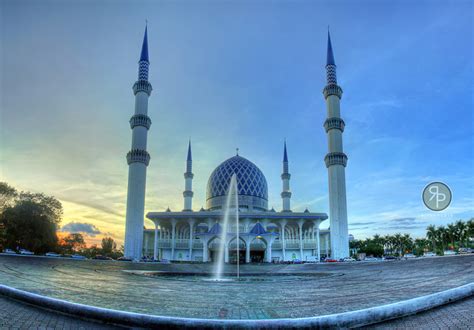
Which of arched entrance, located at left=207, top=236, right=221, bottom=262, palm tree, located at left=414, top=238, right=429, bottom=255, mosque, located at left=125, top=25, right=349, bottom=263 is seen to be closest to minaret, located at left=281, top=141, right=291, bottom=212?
mosque, located at left=125, top=25, right=349, bottom=263

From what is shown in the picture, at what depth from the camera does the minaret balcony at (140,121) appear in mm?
55000

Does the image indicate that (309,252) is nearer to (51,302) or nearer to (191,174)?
(191,174)

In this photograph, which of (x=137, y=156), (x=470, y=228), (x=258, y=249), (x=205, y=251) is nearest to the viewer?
(x=205, y=251)

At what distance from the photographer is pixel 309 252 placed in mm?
57719

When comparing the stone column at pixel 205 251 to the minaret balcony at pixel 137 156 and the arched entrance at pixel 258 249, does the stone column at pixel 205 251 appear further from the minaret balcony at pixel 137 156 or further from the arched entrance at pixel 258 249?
the minaret balcony at pixel 137 156

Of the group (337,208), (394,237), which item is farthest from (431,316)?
(394,237)

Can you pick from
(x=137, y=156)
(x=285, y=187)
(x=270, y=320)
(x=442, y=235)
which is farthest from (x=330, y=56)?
(x=270, y=320)

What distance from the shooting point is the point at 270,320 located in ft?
16.7

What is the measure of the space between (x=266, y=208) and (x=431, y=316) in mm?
66897

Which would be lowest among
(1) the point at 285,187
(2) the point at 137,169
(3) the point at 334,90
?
(2) the point at 137,169

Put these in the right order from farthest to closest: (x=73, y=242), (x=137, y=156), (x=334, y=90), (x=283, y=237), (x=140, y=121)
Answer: (x=73, y=242), (x=334, y=90), (x=283, y=237), (x=140, y=121), (x=137, y=156)

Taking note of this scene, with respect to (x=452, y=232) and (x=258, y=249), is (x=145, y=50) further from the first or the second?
(x=452, y=232)

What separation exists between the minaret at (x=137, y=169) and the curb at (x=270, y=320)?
46048 millimetres

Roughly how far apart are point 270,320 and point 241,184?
65056mm
